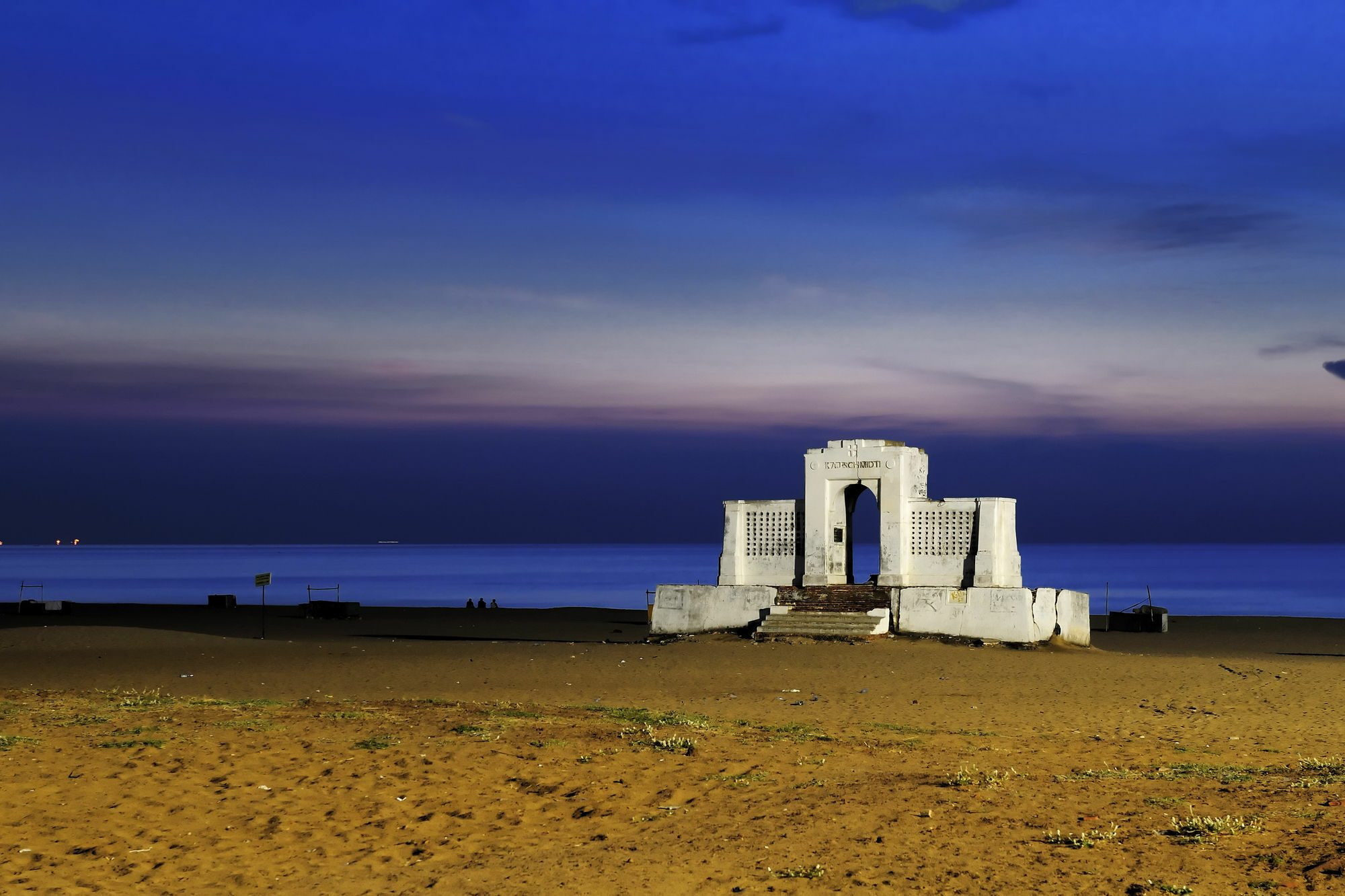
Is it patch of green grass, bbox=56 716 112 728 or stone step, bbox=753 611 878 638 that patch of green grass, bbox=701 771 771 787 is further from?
stone step, bbox=753 611 878 638

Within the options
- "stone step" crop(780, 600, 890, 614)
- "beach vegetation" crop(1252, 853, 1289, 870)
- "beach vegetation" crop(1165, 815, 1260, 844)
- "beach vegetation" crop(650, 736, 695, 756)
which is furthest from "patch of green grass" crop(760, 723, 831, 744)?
"stone step" crop(780, 600, 890, 614)

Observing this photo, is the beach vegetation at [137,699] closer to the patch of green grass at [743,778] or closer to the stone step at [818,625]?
the patch of green grass at [743,778]

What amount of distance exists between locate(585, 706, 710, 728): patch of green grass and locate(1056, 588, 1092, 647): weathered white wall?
54.6 ft

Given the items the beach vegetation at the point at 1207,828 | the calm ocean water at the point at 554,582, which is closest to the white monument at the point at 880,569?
the beach vegetation at the point at 1207,828

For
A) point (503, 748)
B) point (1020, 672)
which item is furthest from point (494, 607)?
point (503, 748)

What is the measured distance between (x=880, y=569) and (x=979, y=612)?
341 centimetres

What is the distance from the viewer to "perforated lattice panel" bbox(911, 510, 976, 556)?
107 feet

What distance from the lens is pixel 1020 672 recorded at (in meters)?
26.0

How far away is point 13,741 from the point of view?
46.9 ft

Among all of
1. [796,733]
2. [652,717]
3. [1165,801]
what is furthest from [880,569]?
[1165,801]

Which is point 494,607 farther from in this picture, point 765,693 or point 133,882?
point 133,882

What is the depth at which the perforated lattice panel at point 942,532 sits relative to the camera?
3275cm

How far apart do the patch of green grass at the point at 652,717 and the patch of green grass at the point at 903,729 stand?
91.9 inches

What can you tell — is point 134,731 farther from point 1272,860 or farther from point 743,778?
point 1272,860
